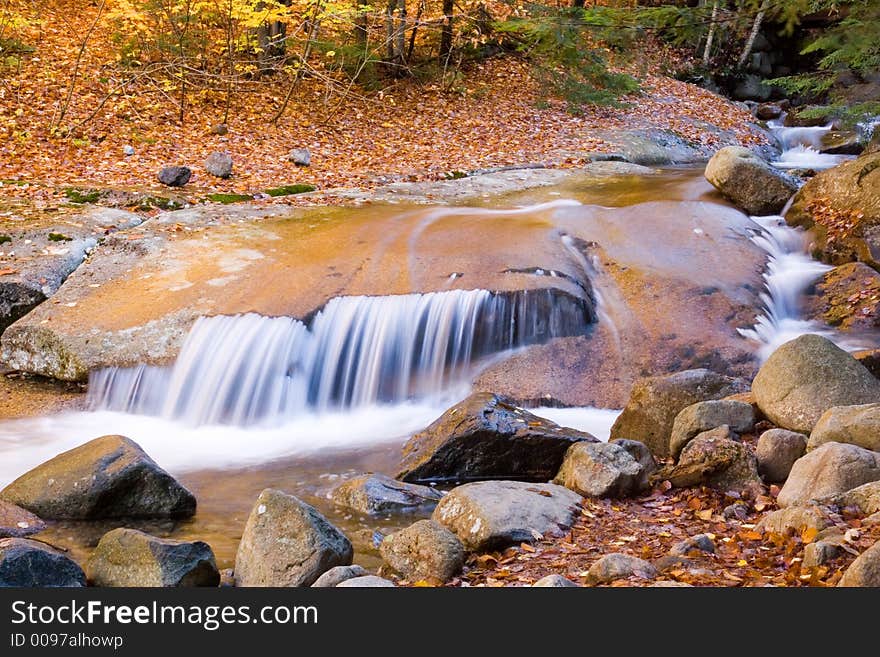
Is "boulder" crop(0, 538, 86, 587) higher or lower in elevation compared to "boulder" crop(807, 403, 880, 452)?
lower

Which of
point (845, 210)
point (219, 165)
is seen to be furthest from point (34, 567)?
point (845, 210)

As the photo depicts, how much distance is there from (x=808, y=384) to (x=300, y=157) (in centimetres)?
1008

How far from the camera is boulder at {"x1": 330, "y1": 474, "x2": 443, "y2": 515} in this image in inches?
253

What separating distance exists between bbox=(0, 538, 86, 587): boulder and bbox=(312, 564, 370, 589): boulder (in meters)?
1.29

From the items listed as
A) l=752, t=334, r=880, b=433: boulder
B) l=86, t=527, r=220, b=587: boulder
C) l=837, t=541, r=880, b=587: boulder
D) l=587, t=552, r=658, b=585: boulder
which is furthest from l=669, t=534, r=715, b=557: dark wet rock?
l=86, t=527, r=220, b=587: boulder

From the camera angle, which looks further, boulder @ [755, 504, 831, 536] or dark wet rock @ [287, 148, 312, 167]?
dark wet rock @ [287, 148, 312, 167]

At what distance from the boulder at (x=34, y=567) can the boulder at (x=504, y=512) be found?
2217 millimetres

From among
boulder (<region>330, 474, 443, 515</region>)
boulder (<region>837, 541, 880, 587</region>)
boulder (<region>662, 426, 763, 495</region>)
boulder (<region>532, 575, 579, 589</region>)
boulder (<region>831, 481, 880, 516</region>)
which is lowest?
boulder (<region>330, 474, 443, 515</region>)

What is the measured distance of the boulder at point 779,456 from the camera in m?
6.05

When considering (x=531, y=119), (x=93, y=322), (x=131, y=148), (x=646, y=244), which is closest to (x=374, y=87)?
(x=531, y=119)

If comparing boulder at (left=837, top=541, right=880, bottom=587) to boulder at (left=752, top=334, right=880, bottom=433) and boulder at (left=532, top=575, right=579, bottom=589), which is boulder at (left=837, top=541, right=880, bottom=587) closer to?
boulder at (left=532, top=575, right=579, bottom=589)

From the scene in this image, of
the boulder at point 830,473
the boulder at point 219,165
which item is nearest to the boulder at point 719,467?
the boulder at point 830,473

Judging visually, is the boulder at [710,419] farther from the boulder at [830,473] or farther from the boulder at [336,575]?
the boulder at [336,575]

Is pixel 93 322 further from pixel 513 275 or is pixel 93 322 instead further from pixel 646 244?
pixel 646 244
